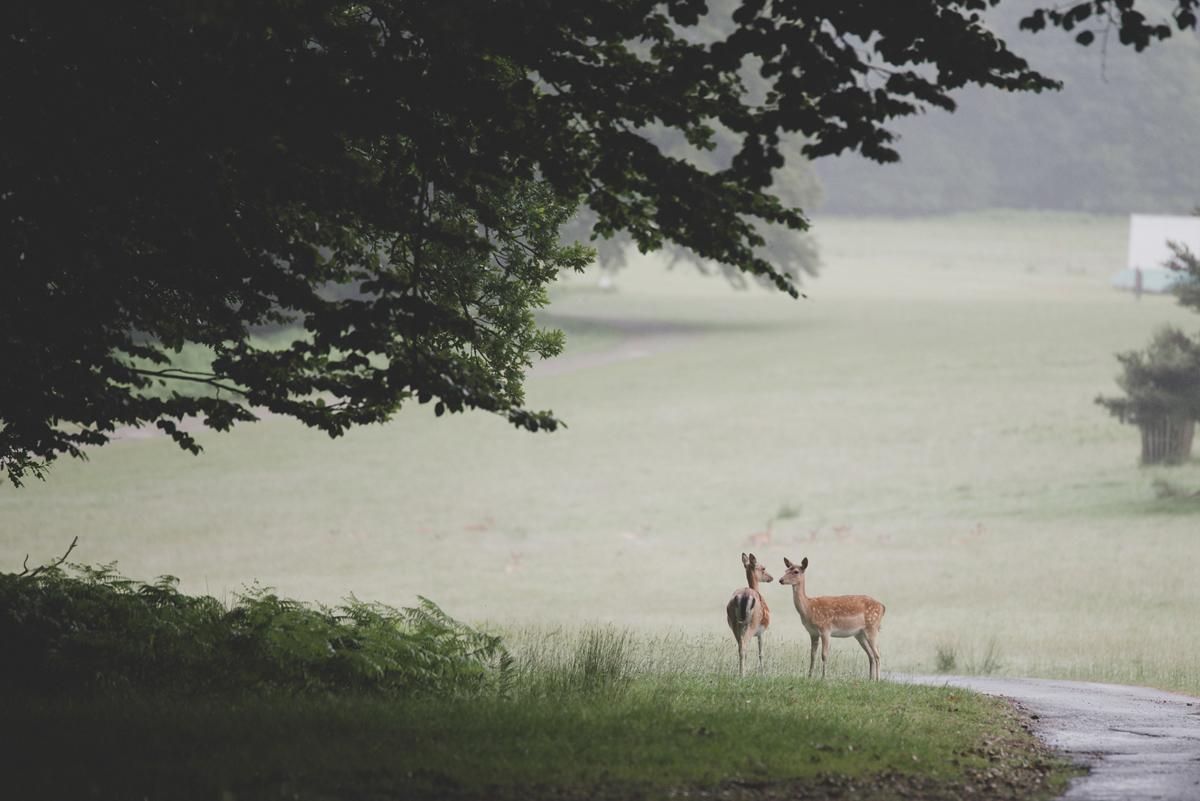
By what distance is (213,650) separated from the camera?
9.54 m

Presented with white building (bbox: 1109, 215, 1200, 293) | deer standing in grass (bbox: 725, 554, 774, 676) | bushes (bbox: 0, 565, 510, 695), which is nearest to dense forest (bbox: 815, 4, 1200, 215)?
white building (bbox: 1109, 215, 1200, 293)

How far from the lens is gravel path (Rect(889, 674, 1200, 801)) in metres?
7.37

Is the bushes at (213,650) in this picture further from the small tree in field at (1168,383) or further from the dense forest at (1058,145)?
the dense forest at (1058,145)

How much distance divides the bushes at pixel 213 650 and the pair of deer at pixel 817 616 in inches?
145

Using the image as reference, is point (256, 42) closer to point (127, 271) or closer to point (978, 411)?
point (127, 271)

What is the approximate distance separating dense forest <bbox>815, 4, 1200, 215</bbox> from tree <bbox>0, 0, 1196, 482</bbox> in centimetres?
11529

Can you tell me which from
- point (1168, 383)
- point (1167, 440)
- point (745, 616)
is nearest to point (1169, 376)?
point (1168, 383)

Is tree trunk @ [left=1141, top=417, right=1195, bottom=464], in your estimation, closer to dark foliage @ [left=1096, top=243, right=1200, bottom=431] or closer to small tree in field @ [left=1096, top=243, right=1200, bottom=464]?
small tree in field @ [left=1096, top=243, right=1200, bottom=464]

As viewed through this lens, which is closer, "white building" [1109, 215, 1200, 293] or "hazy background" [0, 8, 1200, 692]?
"hazy background" [0, 8, 1200, 692]

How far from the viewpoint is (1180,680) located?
1565cm

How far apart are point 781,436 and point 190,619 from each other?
33.2 metres

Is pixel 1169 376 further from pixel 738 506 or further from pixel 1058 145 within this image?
pixel 1058 145

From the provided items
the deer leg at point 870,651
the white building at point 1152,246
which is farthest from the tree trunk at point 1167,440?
the white building at point 1152,246

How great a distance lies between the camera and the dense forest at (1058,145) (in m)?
118
